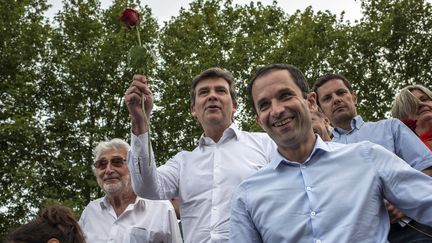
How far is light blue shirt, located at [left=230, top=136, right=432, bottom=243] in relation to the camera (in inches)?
95.3

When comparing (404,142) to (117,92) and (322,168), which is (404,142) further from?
(117,92)

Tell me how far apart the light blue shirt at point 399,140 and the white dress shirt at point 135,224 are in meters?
1.78

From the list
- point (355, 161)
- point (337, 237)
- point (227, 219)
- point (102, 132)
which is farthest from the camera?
point (102, 132)

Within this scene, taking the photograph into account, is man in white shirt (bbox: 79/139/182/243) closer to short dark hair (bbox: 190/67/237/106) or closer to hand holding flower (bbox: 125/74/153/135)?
short dark hair (bbox: 190/67/237/106)

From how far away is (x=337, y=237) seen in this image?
→ 2.41 metres

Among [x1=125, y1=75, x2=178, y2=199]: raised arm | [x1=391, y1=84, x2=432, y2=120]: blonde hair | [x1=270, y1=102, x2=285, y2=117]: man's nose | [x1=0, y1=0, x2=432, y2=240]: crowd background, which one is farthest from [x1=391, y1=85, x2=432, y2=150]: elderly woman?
[x1=0, y1=0, x2=432, y2=240]: crowd background

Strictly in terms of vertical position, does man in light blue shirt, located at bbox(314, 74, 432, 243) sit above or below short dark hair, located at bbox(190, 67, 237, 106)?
below

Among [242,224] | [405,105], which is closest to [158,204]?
[405,105]

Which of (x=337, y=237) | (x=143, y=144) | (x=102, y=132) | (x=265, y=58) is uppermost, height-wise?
(x=265, y=58)

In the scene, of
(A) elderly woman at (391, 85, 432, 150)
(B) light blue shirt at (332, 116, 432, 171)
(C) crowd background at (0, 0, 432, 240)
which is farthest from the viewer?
(C) crowd background at (0, 0, 432, 240)

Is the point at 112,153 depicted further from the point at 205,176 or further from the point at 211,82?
the point at 205,176

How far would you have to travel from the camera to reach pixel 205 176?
13.5ft

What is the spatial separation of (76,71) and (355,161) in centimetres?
2010

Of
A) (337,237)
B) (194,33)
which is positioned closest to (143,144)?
(337,237)
